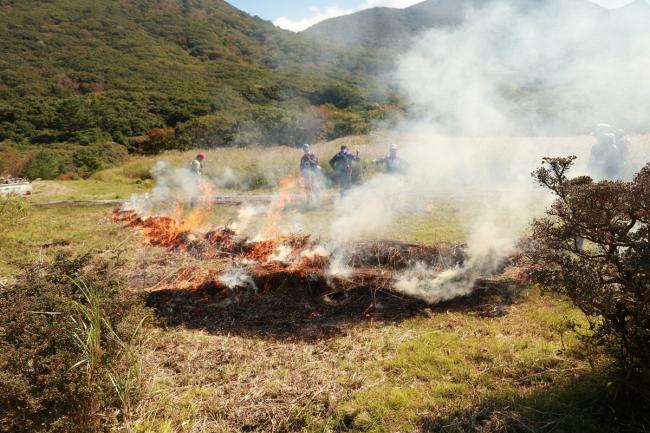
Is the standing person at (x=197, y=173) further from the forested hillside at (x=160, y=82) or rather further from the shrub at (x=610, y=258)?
the forested hillside at (x=160, y=82)

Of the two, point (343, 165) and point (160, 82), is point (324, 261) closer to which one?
point (343, 165)

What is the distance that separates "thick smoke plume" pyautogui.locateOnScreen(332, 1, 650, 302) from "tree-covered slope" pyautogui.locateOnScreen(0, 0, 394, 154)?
10.7 m

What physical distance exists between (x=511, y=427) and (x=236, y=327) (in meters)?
3.99

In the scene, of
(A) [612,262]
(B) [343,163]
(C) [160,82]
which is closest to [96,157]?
(C) [160,82]

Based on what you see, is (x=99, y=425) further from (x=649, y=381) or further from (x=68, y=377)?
(x=649, y=381)

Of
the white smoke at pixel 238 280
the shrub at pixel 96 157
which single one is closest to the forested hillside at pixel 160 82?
the shrub at pixel 96 157

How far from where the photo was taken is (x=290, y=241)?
8789 millimetres

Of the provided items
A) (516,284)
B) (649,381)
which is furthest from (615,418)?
(516,284)

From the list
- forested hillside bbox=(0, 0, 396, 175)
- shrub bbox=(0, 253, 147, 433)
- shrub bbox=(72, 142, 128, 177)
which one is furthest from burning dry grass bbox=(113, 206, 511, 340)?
shrub bbox=(72, 142, 128, 177)

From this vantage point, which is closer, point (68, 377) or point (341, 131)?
point (68, 377)

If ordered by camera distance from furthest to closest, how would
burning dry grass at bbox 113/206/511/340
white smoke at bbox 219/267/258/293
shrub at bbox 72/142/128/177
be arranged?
1. shrub at bbox 72/142/128/177
2. white smoke at bbox 219/267/258/293
3. burning dry grass at bbox 113/206/511/340

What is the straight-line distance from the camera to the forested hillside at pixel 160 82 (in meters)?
35.6

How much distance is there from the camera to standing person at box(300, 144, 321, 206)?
14094 millimetres

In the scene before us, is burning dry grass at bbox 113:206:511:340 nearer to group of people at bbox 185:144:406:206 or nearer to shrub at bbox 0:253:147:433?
shrub at bbox 0:253:147:433
